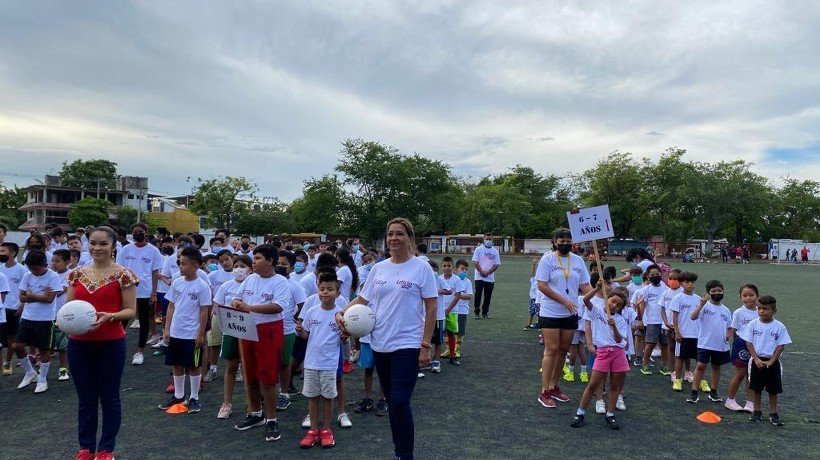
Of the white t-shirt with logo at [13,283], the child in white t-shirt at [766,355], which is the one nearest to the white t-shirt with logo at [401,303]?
the child in white t-shirt at [766,355]

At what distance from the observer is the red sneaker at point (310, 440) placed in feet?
15.5

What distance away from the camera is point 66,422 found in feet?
17.5

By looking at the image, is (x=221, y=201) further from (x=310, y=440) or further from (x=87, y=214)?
(x=310, y=440)

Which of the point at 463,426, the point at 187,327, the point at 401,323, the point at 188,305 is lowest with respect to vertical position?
the point at 463,426

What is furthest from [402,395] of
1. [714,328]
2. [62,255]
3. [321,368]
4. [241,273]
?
[62,255]

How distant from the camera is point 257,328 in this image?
4.82m

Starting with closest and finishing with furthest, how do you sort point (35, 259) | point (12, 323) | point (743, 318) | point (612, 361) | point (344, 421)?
point (344, 421)
point (612, 361)
point (743, 318)
point (35, 259)
point (12, 323)

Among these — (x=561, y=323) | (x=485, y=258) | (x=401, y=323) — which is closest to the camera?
(x=401, y=323)

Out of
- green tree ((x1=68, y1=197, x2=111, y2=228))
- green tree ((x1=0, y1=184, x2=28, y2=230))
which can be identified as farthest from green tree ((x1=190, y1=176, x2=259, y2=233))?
green tree ((x1=0, y1=184, x2=28, y2=230))

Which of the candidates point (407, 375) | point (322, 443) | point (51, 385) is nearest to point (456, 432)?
point (322, 443)

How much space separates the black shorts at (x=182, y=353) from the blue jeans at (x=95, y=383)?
4.69ft

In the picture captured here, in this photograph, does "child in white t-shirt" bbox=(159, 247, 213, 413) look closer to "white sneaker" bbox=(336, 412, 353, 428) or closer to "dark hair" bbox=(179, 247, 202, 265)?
"dark hair" bbox=(179, 247, 202, 265)

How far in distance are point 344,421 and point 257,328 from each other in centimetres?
137

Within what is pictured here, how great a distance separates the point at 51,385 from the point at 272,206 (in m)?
54.3
